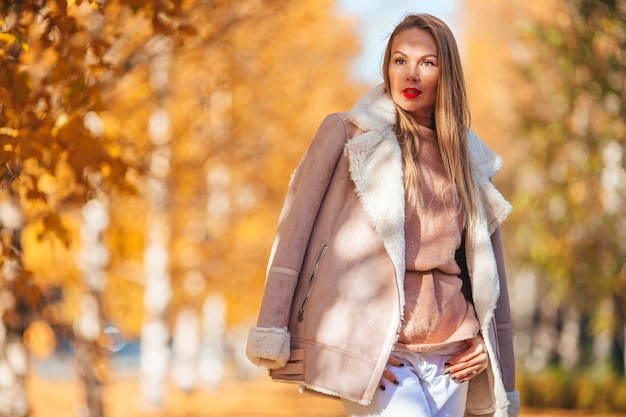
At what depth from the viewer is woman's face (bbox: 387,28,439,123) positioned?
3.16 m

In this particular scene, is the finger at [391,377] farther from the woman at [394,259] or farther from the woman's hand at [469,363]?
the woman's hand at [469,363]

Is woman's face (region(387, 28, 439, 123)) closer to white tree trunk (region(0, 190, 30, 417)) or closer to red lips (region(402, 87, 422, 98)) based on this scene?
red lips (region(402, 87, 422, 98))

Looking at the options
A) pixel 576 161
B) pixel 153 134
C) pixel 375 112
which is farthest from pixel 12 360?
pixel 576 161

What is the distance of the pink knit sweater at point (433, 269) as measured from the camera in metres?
3.02

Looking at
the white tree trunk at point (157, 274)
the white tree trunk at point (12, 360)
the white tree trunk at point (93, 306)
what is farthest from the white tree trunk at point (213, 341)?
the white tree trunk at point (12, 360)

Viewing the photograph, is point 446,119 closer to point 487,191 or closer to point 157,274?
point 487,191

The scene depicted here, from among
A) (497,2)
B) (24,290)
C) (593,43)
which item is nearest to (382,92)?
(24,290)

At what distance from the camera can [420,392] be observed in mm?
2973

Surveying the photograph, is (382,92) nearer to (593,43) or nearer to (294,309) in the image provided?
(294,309)

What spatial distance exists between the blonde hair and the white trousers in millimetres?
474

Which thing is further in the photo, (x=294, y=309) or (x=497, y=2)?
(x=497, y=2)

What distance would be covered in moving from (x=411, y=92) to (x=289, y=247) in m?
0.67

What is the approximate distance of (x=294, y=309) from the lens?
10.0ft

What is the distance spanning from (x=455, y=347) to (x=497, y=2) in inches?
829
